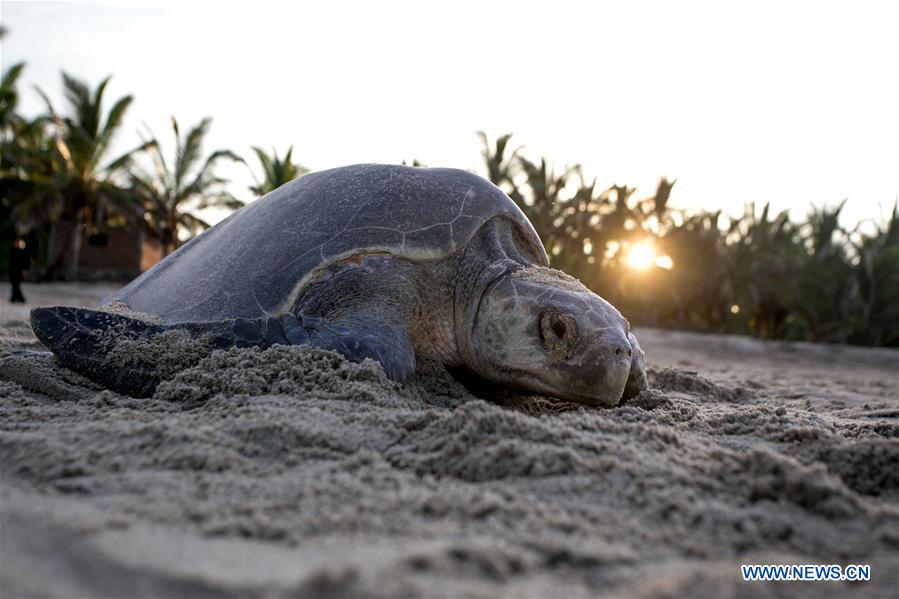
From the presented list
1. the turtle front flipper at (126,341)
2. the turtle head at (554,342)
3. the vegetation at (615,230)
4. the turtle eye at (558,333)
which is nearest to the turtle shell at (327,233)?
the turtle front flipper at (126,341)

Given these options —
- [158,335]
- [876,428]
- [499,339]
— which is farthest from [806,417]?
[158,335]

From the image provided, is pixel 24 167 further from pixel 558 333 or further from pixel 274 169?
pixel 558 333

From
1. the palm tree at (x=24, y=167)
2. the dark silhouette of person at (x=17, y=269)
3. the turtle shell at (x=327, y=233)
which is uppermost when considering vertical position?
the palm tree at (x=24, y=167)

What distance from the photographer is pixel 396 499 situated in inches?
50.3

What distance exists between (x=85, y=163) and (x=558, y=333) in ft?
63.4

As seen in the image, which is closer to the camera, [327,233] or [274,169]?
[327,233]

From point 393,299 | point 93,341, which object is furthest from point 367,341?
point 93,341

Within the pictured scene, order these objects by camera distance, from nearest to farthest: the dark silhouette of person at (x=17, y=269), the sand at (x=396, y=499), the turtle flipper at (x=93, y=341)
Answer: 1. the sand at (x=396, y=499)
2. the turtle flipper at (x=93, y=341)
3. the dark silhouette of person at (x=17, y=269)

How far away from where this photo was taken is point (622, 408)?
2469 mm

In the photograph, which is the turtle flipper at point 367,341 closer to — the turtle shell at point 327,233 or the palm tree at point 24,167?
the turtle shell at point 327,233

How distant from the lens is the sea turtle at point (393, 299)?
2479 millimetres

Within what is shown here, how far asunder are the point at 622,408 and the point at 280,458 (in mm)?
1411

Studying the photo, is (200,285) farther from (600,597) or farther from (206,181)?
(206,181)

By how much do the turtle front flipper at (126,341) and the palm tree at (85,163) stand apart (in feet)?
57.2
